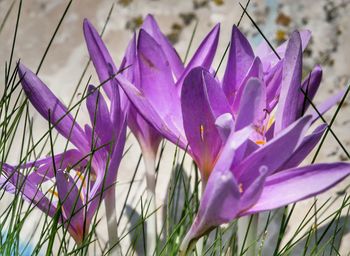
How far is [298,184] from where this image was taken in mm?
383

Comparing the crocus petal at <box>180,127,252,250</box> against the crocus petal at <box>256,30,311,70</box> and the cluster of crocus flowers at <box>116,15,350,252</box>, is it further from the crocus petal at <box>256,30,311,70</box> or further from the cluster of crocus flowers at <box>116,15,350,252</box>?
the crocus petal at <box>256,30,311,70</box>

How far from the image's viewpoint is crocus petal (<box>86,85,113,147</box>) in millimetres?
491

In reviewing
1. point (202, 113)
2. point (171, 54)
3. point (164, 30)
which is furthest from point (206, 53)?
point (164, 30)

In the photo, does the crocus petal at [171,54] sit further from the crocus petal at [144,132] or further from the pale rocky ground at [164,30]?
the pale rocky ground at [164,30]

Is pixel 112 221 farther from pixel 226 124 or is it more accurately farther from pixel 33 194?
pixel 226 124

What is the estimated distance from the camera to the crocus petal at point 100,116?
1.61 feet

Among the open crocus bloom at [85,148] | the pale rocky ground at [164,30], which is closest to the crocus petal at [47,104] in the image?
the open crocus bloom at [85,148]

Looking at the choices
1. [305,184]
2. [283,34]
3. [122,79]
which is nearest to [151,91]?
[122,79]

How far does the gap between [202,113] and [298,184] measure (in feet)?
0.25

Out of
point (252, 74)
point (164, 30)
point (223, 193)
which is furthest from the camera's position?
point (164, 30)

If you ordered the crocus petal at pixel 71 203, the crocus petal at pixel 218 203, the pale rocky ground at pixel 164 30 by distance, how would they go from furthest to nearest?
the pale rocky ground at pixel 164 30 → the crocus petal at pixel 71 203 → the crocus petal at pixel 218 203

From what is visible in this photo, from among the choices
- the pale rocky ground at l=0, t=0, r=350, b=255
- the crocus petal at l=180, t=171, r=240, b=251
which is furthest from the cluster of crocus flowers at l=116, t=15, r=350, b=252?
the pale rocky ground at l=0, t=0, r=350, b=255

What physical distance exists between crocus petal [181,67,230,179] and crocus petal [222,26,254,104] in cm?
5

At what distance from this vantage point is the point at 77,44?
3.09 ft
